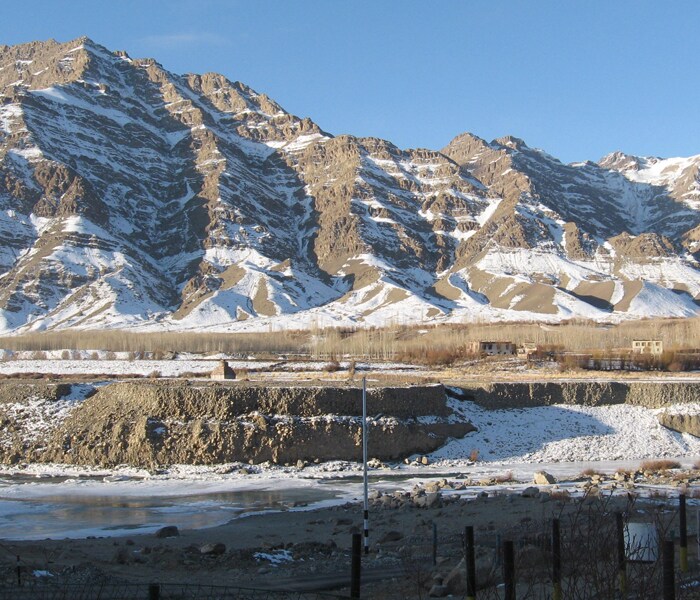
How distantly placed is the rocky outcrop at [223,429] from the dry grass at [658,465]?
988cm

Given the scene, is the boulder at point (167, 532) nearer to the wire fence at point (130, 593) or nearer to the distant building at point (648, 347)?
the wire fence at point (130, 593)

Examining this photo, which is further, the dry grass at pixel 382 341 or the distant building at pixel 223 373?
the dry grass at pixel 382 341

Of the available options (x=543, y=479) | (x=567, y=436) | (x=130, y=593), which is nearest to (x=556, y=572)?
(x=130, y=593)

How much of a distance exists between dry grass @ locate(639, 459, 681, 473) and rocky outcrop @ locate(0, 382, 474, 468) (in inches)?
389

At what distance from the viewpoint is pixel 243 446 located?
39.1 m

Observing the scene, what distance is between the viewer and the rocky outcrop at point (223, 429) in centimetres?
3909

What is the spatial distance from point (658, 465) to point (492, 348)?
73.0 metres

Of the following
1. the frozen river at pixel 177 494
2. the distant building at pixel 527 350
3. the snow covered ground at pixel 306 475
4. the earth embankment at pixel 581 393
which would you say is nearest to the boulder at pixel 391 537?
the frozen river at pixel 177 494

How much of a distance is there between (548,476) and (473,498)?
18.9 ft

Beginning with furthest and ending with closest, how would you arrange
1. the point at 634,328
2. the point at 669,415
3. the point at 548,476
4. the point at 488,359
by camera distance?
the point at 634,328, the point at 488,359, the point at 669,415, the point at 548,476

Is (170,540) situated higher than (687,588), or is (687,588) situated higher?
(687,588)

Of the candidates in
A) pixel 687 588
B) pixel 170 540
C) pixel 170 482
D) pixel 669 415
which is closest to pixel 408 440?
pixel 170 482

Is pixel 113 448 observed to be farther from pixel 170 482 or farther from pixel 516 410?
pixel 516 410

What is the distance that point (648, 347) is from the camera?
105 m
